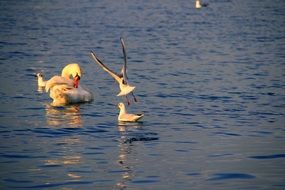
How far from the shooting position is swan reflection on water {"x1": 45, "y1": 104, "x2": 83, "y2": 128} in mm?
18947

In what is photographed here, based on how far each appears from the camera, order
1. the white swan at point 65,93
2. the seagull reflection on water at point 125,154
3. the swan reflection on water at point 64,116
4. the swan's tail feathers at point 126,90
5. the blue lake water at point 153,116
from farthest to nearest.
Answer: the white swan at point 65,93 → the swan's tail feathers at point 126,90 → the swan reflection on water at point 64,116 → the blue lake water at point 153,116 → the seagull reflection on water at point 125,154

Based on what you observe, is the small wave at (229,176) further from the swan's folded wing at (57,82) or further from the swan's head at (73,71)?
the swan's head at (73,71)

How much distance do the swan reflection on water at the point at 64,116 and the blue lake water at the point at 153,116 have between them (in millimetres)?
30

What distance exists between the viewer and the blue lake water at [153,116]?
14.0 metres

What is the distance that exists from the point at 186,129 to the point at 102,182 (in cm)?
517

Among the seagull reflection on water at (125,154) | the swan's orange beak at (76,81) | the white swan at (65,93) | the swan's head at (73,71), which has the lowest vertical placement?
the seagull reflection on water at (125,154)

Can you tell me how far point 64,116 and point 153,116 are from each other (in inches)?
89.9

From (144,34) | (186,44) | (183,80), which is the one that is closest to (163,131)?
(183,80)

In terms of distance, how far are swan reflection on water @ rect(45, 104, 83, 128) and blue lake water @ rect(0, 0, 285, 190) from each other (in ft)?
0.10

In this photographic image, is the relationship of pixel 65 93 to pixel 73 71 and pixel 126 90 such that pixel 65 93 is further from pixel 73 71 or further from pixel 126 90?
pixel 73 71

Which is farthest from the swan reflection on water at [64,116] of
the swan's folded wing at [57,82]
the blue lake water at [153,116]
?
the swan's folded wing at [57,82]

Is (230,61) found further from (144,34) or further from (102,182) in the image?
(102,182)

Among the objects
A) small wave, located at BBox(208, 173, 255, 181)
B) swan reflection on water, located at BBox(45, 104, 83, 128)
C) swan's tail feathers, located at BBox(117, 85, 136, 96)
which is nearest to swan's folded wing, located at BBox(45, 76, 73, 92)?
swan reflection on water, located at BBox(45, 104, 83, 128)

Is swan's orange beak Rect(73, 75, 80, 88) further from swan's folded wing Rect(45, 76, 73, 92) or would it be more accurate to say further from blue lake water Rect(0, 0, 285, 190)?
blue lake water Rect(0, 0, 285, 190)
